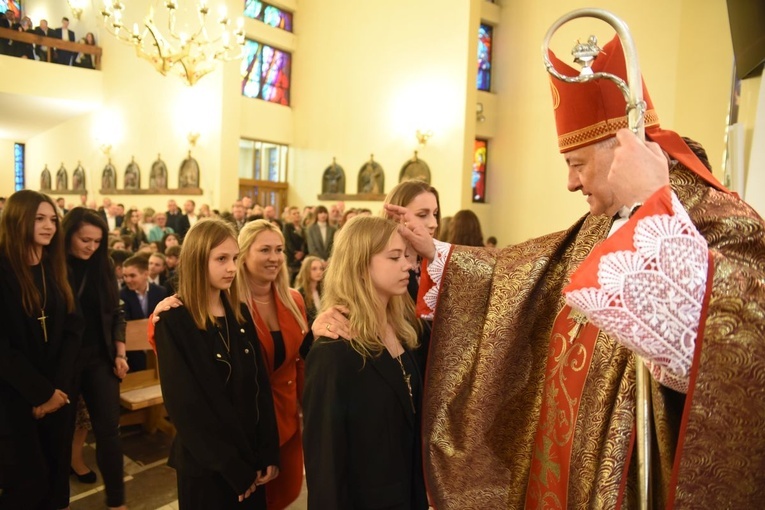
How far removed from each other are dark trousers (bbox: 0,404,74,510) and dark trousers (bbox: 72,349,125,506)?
201 millimetres

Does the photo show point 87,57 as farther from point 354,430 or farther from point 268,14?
point 354,430

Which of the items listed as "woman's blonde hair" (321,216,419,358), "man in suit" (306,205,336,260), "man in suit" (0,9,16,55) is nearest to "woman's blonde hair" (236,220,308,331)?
"woman's blonde hair" (321,216,419,358)

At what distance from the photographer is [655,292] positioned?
89 cm

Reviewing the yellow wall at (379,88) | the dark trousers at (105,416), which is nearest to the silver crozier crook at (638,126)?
the dark trousers at (105,416)

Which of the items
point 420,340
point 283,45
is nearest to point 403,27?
point 283,45

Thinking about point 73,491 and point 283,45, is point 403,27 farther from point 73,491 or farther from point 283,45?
point 73,491

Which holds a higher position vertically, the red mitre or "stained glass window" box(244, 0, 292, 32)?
"stained glass window" box(244, 0, 292, 32)

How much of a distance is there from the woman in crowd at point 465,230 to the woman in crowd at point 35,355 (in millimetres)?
2739

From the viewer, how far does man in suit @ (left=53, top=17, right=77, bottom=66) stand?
14.5 metres

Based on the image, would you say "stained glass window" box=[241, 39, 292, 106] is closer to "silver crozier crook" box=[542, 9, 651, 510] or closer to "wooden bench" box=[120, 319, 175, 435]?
"wooden bench" box=[120, 319, 175, 435]

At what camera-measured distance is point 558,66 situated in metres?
1.54

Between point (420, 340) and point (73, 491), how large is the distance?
2660 millimetres

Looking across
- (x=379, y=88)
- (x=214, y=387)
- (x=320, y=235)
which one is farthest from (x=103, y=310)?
(x=379, y=88)

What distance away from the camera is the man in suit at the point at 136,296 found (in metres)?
4.59
